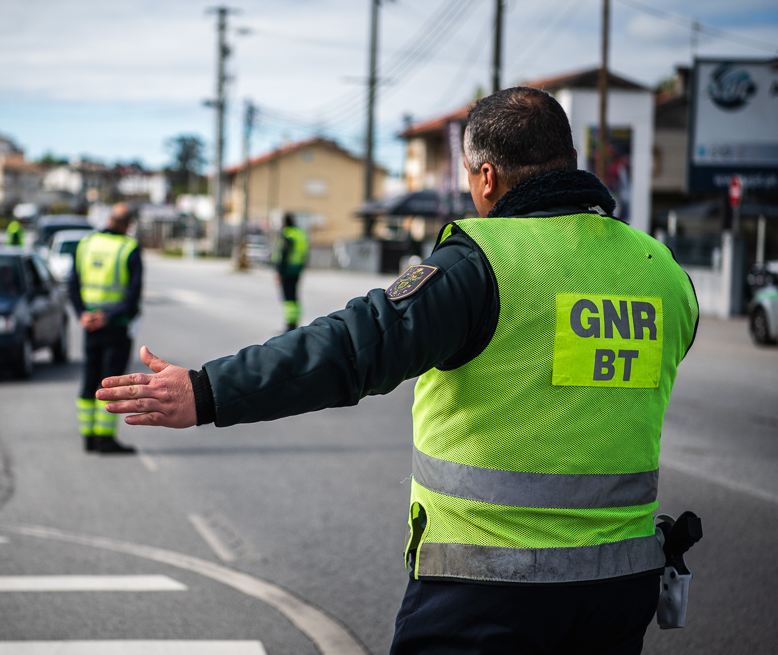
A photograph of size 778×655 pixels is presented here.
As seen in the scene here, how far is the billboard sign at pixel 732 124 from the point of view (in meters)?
29.0

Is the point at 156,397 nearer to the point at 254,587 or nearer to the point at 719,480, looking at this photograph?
the point at 254,587

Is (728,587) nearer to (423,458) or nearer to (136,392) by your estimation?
(423,458)

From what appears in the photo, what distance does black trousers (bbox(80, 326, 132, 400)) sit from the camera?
27.2 ft

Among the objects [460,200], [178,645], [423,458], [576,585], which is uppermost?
[460,200]

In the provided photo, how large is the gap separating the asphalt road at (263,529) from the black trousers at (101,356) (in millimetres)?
611

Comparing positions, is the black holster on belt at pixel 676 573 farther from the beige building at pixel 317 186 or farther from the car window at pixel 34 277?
the beige building at pixel 317 186

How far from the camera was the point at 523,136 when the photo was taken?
7.44 feet

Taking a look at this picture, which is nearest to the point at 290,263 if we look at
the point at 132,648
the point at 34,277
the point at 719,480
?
the point at 34,277

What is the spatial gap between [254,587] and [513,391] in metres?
3.26

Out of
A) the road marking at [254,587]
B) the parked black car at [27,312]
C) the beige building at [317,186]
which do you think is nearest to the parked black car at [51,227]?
the parked black car at [27,312]

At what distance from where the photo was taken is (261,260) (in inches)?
2018

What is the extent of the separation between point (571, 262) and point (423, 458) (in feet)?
1.77

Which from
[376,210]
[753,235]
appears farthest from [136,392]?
[376,210]

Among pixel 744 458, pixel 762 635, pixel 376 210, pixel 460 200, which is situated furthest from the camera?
pixel 376 210
